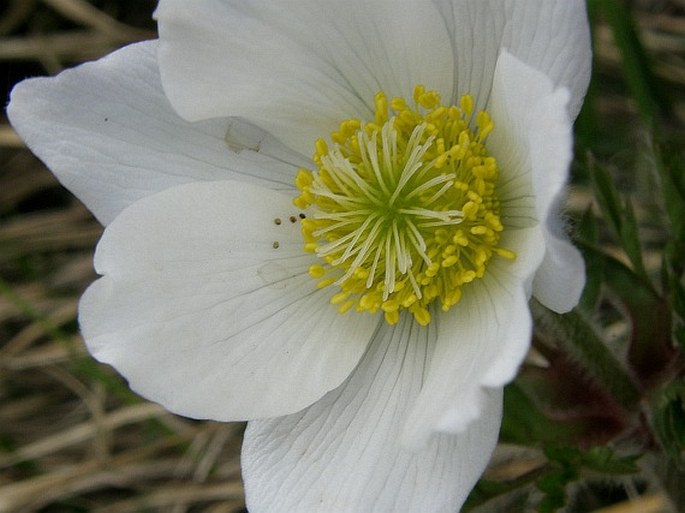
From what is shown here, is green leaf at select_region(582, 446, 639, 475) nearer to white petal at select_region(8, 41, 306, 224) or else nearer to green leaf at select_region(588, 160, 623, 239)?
green leaf at select_region(588, 160, 623, 239)

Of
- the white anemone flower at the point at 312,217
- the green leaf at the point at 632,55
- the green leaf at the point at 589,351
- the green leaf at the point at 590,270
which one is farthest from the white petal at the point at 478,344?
the green leaf at the point at 632,55

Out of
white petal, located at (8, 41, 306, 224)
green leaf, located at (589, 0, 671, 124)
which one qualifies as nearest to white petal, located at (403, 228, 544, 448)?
white petal, located at (8, 41, 306, 224)

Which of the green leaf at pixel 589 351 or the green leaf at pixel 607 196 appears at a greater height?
the green leaf at pixel 607 196

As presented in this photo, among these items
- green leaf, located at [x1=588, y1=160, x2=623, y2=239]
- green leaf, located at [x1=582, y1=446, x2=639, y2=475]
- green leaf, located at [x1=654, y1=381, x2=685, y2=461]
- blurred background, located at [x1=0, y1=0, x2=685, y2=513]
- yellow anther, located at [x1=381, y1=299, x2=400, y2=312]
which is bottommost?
blurred background, located at [x1=0, y1=0, x2=685, y2=513]

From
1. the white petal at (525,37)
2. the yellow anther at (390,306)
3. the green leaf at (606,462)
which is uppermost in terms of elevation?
the white petal at (525,37)

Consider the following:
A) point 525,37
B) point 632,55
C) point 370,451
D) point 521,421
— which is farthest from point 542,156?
point 632,55

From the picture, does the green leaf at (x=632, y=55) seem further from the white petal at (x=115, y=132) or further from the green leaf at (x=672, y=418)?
the white petal at (x=115, y=132)
